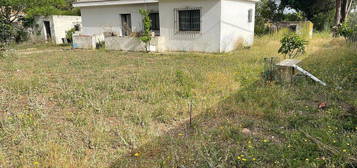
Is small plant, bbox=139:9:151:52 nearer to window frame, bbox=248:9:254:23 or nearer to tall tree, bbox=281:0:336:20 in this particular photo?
window frame, bbox=248:9:254:23

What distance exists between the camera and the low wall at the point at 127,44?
1207 cm

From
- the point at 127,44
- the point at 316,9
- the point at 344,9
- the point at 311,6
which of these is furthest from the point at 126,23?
the point at 344,9

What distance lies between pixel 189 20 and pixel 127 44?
350cm

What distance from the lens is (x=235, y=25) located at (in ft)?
40.1

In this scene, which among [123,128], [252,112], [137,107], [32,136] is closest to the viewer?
[32,136]

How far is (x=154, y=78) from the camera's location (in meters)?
6.41

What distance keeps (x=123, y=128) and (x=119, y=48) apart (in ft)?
33.1

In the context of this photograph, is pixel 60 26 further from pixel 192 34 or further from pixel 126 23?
pixel 192 34

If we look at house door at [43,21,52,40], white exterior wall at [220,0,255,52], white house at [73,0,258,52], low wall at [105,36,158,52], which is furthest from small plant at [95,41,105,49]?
white exterior wall at [220,0,255,52]

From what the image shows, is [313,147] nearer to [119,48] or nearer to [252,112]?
[252,112]

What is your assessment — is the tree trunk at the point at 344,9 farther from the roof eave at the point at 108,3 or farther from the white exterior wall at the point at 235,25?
the roof eave at the point at 108,3

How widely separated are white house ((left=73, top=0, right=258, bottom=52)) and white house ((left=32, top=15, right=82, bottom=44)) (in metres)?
3.94

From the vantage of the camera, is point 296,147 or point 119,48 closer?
point 296,147

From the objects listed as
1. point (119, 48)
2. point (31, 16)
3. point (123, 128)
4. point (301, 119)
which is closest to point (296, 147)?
point (301, 119)
